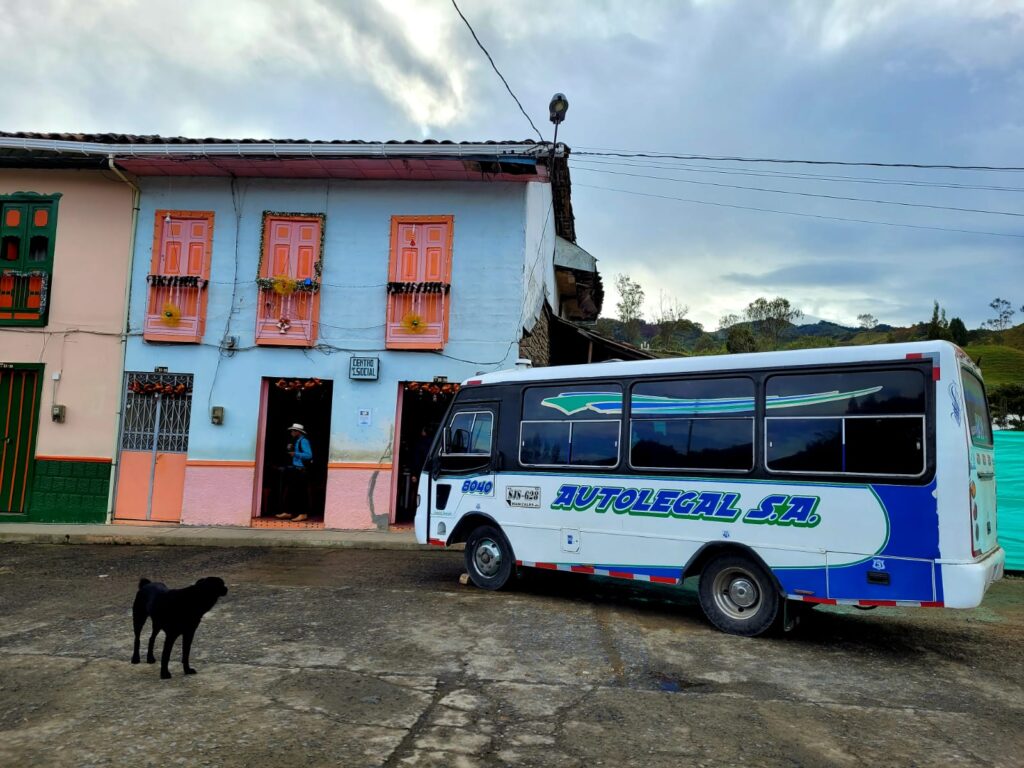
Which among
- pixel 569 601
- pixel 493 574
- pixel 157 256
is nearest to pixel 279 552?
pixel 493 574

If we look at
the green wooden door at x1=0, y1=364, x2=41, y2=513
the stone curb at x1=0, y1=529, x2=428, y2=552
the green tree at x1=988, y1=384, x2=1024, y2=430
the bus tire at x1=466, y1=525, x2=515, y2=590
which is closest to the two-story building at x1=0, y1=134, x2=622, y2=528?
the stone curb at x1=0, y1=529, x2=428, y2=552

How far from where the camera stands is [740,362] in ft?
22.3

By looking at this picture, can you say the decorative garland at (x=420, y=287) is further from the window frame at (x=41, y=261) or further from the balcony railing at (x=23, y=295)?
the balcony railing at (x=23, y=295)

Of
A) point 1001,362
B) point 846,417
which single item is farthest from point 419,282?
point 1001,362

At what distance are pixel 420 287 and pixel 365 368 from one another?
1.76 m

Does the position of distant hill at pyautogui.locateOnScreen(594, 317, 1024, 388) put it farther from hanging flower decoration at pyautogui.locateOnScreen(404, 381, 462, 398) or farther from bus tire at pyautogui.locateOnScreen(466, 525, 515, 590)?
bus tire at pyautogui.locateOnScreen(466, 525, 515, 590)

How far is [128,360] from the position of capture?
1341 centimetres

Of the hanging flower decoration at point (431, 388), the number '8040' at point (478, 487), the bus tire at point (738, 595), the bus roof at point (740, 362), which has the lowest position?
the bus tire at point (738, 595)

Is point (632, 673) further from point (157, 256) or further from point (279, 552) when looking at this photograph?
point (157, 256)

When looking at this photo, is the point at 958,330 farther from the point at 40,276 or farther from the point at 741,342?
the point at 40,276

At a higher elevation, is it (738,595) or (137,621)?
(738,595)

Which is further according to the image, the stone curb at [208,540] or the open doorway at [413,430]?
the open doorway at [413,430]

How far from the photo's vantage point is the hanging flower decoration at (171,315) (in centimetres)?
1331

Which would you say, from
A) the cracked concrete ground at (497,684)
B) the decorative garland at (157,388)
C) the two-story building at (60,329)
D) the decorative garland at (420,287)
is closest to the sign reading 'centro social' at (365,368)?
the decorative garland at (420,287)
